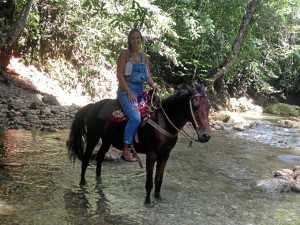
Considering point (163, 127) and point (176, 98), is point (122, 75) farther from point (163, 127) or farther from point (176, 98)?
point (163, 127)

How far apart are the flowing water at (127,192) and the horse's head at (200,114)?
120cm

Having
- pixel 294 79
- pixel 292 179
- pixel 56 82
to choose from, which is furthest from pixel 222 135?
pixel 294 79

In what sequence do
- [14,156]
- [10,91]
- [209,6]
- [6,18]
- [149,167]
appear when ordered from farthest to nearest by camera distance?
[209,6] → [6,18] → [10,91] → [14,156] → [149,167]

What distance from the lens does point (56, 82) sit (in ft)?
56.7

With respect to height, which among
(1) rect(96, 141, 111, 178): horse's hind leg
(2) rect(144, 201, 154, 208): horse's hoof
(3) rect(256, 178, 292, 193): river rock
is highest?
(1) rect(96, 141, 111, 178): horse's hind leg

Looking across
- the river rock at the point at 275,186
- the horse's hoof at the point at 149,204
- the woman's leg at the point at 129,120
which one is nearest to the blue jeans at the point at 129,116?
the woman's leg at the point at 129,120

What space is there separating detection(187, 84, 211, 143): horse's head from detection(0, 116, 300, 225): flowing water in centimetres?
120

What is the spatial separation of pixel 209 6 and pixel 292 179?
1705 centimetres

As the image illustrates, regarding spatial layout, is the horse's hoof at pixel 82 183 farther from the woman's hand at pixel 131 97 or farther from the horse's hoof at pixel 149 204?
the woman's hand at pixel 131 97

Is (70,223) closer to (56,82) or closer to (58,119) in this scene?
(58,119)

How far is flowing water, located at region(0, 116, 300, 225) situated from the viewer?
5023 mm

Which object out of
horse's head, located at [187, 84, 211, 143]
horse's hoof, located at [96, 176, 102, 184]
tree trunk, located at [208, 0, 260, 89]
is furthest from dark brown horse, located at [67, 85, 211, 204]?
tree trunk, located at [208, 0, 260, 89]

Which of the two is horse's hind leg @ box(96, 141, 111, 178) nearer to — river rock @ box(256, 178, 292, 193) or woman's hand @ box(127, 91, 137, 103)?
woman's hand @ box(127, 91, 137, 103)

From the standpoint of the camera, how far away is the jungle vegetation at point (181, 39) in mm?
16250
